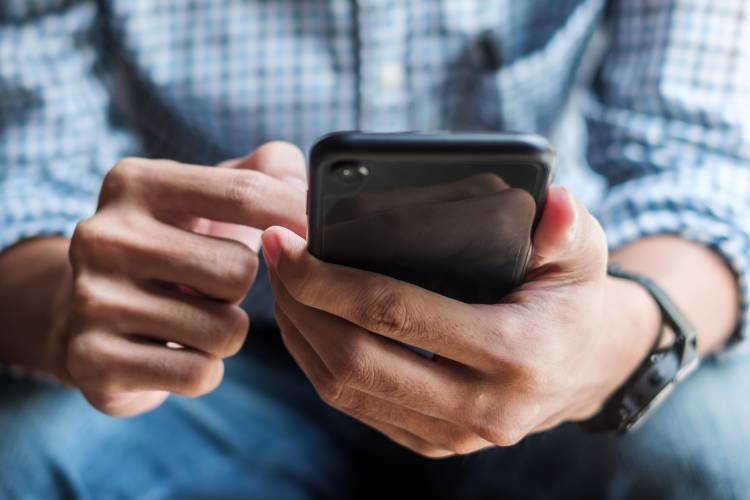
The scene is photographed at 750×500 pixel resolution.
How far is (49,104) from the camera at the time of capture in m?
0.73

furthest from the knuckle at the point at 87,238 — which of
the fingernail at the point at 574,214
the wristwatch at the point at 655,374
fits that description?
the wristwatch at the point at 655,374

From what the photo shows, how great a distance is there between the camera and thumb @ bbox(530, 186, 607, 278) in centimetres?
38

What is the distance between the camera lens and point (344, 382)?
0.43 m

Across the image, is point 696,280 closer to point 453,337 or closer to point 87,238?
point 453,337

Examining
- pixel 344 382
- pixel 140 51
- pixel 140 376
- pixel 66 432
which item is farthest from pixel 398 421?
pixel 140 51

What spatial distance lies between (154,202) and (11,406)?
0.94 ft

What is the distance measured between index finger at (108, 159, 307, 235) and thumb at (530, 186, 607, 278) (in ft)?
0.53

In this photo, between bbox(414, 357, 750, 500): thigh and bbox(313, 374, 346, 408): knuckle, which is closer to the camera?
bbox(313, 374, 346, 408): knuckle

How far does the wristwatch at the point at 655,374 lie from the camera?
546mm

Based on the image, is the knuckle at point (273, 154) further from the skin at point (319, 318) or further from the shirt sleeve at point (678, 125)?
the shirt sleeve at point (678, 125)

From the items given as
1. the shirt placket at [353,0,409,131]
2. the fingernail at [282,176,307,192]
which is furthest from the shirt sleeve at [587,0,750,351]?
the fingernail at [282,176,307,192]

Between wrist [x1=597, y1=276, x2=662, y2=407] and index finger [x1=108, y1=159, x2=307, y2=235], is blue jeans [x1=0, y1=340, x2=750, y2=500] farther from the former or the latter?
index finger [x1=108, y1=159, x2=307, y2=235]

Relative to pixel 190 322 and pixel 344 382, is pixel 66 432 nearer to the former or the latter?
pixel 190 322

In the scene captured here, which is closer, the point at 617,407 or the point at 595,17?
the point at 617,407
